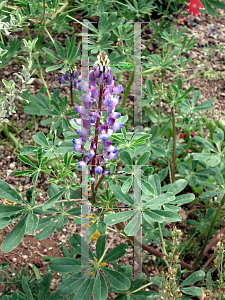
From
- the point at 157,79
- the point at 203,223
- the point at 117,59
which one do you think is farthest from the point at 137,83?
the point at 157,79

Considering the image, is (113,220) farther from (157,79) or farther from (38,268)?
(157,79)

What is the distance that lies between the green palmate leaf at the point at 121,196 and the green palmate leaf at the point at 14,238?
0.34 meters

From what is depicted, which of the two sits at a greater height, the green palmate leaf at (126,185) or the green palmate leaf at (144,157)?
the green palmate leaf at (144,157)

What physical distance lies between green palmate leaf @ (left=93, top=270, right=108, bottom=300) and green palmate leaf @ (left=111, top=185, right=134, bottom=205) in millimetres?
293

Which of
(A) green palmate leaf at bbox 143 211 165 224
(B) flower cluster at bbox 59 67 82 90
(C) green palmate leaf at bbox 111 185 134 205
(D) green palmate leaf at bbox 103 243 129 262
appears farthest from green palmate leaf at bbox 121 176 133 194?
(B) flower cluster at bbox 59 67 82 90

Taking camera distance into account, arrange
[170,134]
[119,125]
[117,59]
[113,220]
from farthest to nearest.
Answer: [170,134] < [117,59] < [113,220] < [119,125]

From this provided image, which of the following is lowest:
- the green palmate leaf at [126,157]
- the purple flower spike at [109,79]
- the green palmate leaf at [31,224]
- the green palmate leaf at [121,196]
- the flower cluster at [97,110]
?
the green palmate leaf at [31,224]

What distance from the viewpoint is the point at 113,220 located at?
1.00 meters

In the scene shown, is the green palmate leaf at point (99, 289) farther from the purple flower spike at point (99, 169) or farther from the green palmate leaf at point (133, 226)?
the purple flower spike at point (99, 169)

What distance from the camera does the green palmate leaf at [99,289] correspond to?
1.08 metres

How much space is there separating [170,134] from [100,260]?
1.19 meters

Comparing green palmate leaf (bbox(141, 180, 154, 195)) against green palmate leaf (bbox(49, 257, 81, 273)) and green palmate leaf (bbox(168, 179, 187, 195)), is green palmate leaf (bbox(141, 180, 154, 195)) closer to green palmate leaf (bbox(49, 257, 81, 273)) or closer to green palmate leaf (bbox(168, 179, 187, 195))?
green palmate leaf (bbox(168, 179, 187, 195))

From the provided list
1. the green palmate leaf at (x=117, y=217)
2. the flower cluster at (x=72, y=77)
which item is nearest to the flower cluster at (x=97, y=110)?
the green palmate leaf at (x=117, y=217)

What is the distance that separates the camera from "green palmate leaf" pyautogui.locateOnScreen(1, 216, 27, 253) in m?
1.07
